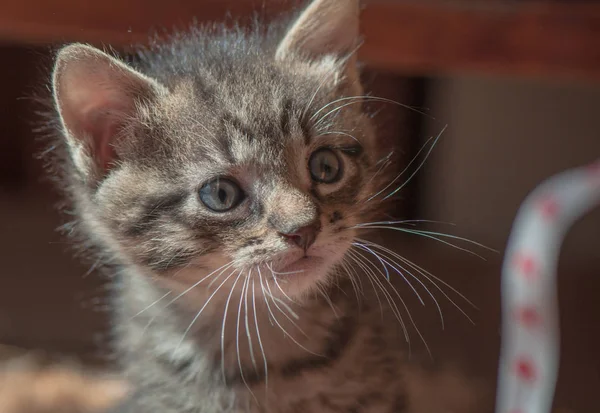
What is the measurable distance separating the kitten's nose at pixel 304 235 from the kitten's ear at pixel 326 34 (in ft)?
0.90

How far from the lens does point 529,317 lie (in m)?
0.88

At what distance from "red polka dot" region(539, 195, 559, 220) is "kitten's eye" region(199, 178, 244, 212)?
1.43 ft

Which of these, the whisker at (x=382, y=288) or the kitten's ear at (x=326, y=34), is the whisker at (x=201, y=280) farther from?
the kitten's ear at (x=326, y=34)

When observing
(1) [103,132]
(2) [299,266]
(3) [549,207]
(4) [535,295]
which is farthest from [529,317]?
(1) [103,132]

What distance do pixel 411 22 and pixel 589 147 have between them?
0.89 meters

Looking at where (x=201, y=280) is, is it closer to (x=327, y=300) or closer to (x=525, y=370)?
(x=327, y=300)

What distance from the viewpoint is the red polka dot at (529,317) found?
88 cm

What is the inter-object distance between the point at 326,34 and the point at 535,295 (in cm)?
44

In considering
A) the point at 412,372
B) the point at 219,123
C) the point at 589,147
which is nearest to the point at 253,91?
the point at 219,123

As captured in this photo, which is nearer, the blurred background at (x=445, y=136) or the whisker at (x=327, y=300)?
the whisker at (x=327, y=300)

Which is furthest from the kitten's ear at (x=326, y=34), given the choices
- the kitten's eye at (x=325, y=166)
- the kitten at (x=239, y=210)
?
the kitten's eye at (x=325, y=166)

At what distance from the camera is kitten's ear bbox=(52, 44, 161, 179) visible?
31.3 inches

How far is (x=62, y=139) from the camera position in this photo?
0.91m

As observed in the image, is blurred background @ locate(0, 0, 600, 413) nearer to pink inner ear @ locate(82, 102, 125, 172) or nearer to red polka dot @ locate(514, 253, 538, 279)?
pink inner ear @ locate(82, 102, 125, 172)
